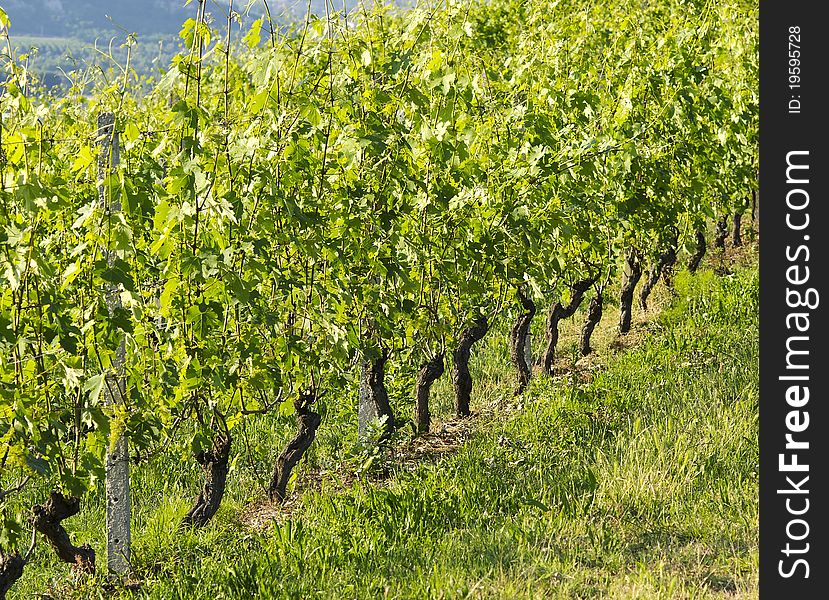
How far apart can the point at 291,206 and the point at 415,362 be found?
113 inches

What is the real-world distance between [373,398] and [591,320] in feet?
9.77

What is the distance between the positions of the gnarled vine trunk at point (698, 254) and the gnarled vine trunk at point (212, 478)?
21.1 feet

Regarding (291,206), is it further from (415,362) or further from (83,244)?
(415,362)

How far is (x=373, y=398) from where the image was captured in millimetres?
5574

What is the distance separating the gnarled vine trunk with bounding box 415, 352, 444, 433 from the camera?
588 cm

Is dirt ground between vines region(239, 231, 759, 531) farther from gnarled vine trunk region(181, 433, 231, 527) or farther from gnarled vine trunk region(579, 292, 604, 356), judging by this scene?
gnarled vine trunk region(181, 433, 231, 527)

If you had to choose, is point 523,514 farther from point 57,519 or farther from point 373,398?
point 57,519

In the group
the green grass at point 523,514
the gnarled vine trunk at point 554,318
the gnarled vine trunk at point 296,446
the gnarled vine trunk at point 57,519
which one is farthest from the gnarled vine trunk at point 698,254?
the gnarled vine trunk at point 57,519

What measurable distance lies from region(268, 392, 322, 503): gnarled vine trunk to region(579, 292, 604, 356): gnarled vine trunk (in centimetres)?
358

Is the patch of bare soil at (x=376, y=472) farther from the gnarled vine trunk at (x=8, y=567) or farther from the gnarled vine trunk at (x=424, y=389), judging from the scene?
the gnarled vine trunk at (x=8, y=567)

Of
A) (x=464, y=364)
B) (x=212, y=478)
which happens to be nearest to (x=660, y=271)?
Answer: (x=464, y=364)

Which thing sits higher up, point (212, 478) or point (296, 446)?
point (296, 446)

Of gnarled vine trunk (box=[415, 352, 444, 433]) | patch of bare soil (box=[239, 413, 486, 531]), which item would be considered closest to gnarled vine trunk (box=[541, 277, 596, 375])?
patch of bare soil (box=[239, 413, 486, 531])
